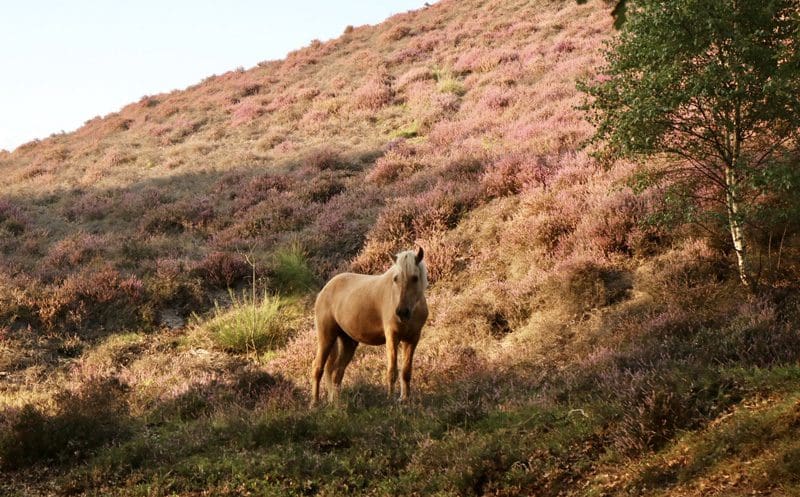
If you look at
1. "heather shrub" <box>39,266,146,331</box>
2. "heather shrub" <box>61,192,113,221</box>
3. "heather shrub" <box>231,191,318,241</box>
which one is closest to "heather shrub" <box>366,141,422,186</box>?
"heather shrub" <box>231,191,318,241</box>

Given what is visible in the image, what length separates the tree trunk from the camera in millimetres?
7672

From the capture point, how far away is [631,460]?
4.50m

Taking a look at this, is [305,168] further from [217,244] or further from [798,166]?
[798,166]

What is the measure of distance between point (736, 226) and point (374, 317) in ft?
15.4

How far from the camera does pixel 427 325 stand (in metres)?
10.0

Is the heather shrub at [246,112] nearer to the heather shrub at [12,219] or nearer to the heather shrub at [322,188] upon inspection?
the heather shrub at [12,219]

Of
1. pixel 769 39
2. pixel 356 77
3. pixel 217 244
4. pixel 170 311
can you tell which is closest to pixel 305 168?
pixel 217 244

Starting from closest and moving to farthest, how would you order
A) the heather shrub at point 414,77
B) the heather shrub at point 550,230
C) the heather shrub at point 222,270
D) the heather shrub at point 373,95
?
the heather shrub at point 550,230 → the heather shrub at point 222,270 → the heather shrub at point 373,95 → the heather shrub at point 414,77

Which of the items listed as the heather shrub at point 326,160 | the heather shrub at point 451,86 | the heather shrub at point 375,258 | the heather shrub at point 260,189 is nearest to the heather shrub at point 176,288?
the heather shrub at point 375,258

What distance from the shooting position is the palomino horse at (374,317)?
666 centimetres

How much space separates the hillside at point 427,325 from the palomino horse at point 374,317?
1.18 feet

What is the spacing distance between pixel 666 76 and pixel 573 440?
4.85 metres

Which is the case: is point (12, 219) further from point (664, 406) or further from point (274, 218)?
point (664, 406)

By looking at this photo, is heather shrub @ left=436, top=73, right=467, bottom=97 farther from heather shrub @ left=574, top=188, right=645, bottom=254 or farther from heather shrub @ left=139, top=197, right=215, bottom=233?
heather shrub @ left=574, top=188, right=645, bottom=254
